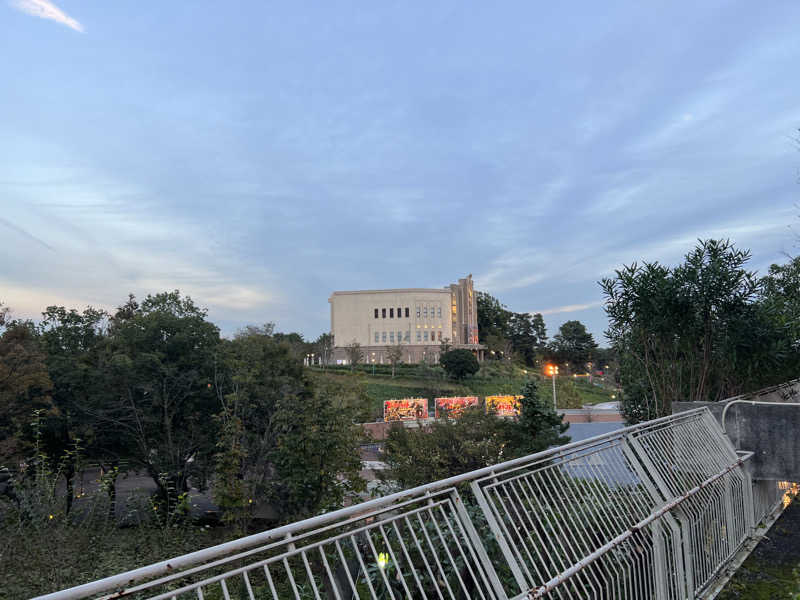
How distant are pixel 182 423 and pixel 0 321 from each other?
7586 mm

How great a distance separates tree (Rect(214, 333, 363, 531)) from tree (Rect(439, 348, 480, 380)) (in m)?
40.6

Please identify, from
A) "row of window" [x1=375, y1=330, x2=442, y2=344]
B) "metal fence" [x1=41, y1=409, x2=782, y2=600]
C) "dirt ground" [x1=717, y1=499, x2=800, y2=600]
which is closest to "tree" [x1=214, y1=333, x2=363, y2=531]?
"metal fence" [x1=41, y1=409, x2=782, y2=600]

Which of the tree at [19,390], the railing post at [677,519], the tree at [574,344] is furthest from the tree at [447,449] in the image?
the tree at [574,344]

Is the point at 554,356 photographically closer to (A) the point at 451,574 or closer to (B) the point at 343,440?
(B) the point at 343,440

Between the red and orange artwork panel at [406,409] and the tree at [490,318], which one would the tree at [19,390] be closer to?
the red and orange artwork panel at [406,409]

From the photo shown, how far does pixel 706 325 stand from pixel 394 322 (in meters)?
79.4

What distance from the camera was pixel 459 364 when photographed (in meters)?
57.8

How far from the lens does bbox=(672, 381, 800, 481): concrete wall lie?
6.37m

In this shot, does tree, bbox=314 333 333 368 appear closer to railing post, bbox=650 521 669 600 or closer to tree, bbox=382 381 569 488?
tree, bbox=382 381 569 488

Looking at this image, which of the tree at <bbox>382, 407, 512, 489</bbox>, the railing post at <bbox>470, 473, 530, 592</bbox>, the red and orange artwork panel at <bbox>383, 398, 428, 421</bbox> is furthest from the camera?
the red and orange artwork panel at <bbox>383, 398, 428, 421</bbox>

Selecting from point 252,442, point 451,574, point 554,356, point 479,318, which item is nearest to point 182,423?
Result: point 252,442

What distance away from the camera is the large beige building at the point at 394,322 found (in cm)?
8588

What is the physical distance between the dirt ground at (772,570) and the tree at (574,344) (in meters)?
84.5

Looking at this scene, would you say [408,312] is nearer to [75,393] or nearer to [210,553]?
[75,393]
